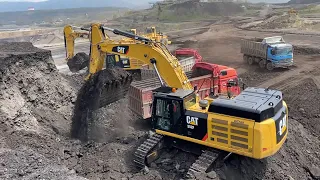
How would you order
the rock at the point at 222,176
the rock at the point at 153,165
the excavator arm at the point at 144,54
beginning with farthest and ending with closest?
1. the excavator arm at the point at 144,54
2. the rock at the point at 153,165
3. the rock at the point at 222,176

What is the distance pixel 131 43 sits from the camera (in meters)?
12.1

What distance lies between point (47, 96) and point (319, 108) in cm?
1110

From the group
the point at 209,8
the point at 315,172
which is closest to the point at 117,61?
the point at 315,172

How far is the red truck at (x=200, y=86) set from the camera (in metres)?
13.1

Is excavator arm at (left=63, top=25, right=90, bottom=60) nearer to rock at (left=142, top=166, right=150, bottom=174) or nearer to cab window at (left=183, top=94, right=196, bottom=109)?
cab window at (left=183, top=94, right=196, bottom=109)

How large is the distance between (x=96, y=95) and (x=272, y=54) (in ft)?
46.4

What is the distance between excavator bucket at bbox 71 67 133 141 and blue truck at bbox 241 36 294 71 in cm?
1273

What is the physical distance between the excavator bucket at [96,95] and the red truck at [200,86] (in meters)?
0.55

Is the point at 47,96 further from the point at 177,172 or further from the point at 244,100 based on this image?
the point at 244,100

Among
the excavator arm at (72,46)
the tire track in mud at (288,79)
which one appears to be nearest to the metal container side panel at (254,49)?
the tire track in mud at (288,79)

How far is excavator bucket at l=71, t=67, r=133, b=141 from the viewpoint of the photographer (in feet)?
41.6

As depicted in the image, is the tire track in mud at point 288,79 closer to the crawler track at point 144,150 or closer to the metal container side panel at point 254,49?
the metal container side panel at point 254,49

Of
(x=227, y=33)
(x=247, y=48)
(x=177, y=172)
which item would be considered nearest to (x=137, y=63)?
(x=247, y=48)

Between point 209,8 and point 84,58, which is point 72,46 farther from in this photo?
point 209,8
